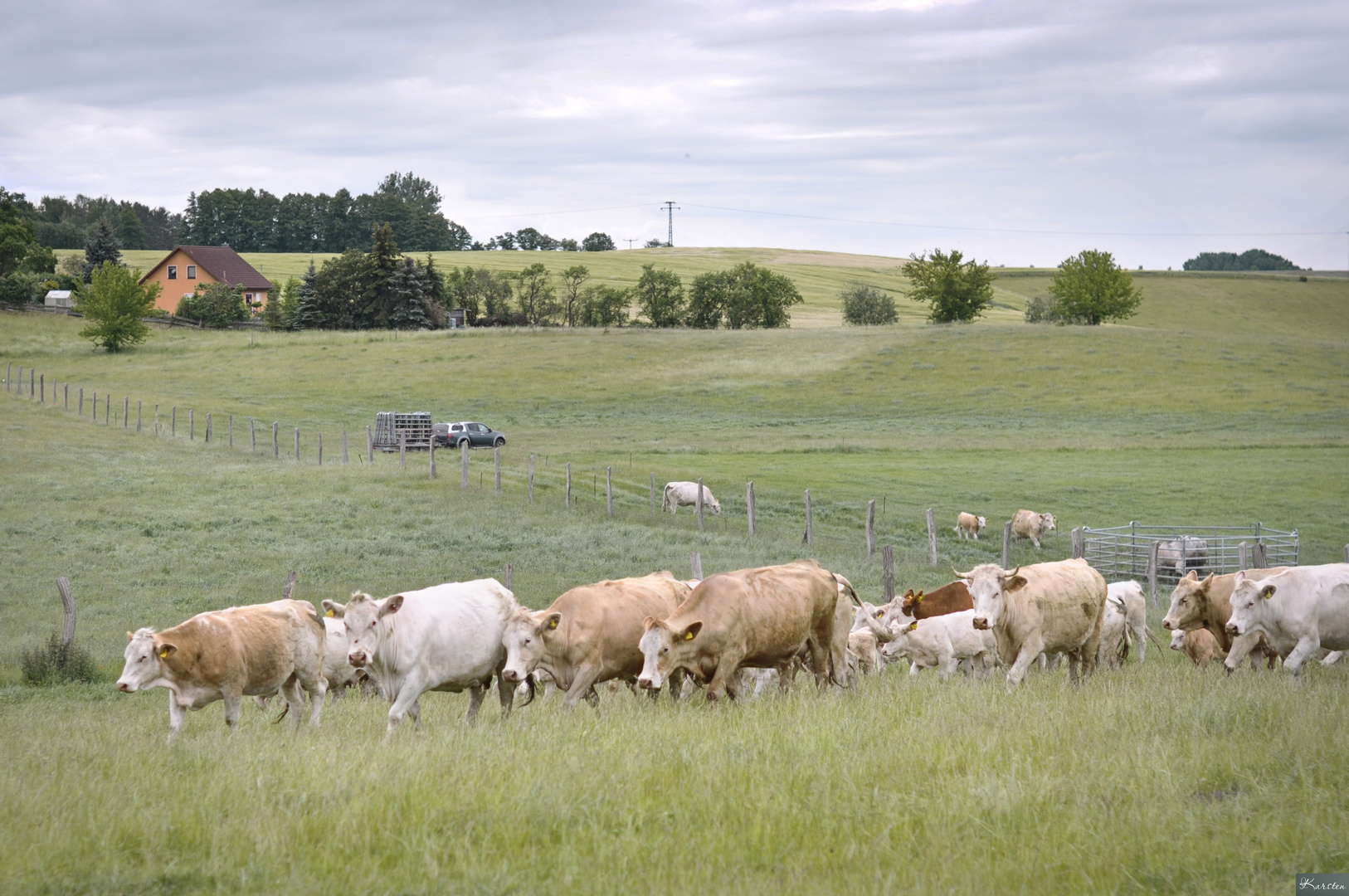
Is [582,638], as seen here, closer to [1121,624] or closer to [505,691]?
[505,691]

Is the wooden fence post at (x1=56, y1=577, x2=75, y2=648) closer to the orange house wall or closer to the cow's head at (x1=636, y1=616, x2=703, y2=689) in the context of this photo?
the cow's head at (x1=636, y1=616, x2=703, y2=689)

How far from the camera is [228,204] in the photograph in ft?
486

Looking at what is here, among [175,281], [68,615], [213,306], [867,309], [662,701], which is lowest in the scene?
[68,615]

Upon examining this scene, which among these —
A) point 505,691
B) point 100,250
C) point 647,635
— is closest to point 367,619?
point 505,691

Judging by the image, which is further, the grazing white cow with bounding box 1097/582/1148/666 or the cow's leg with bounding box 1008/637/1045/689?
the grazing white cow with bounding box 1097/582/1148/666

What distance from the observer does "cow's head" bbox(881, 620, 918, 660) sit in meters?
14.4

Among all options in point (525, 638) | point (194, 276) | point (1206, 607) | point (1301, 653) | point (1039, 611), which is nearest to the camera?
point (525, 638)

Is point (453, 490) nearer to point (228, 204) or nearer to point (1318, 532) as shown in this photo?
point (1318, 532)

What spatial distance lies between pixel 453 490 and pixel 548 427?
21.0m

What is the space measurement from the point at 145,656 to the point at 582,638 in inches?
156

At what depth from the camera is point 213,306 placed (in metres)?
85.2

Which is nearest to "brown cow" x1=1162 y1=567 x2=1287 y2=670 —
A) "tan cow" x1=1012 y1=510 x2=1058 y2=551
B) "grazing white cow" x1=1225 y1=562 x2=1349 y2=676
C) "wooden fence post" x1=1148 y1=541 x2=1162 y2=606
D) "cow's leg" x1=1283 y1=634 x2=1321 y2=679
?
"grazing white cow" x1=1225 y1=562 x2=1349 y2=676

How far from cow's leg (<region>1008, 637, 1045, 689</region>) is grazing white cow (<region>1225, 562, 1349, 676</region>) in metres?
2.03

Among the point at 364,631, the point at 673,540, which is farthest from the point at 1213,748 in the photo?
the point at 673,540
